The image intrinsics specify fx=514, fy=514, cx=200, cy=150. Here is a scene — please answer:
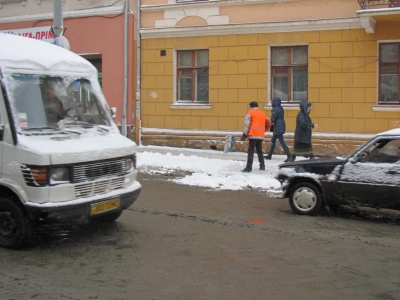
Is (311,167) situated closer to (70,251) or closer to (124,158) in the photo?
(124,158)

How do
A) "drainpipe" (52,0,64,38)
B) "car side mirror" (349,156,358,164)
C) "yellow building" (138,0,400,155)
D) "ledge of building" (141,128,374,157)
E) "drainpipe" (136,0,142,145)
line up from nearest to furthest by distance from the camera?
"car side mirror" (349,156,358,164), "drainpipe" (52,0,64,38), "yellow building" (138,0,400,155), "ledge of building" (141,128,374,157), "drainpipe" (136,0,142,145)

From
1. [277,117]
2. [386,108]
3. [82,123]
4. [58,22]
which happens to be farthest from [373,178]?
[58,22]

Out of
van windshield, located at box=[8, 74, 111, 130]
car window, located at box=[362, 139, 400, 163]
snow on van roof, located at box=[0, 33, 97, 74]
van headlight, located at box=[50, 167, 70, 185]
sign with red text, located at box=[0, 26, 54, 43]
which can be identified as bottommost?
van headlight, located at box=[50, 167, 70, 185]

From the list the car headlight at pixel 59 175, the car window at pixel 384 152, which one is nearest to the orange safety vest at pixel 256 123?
the car window at pixel 384 152

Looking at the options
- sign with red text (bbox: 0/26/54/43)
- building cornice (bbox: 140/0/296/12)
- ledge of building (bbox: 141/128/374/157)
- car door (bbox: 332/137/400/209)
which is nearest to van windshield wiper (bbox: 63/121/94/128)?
car door (bbox: 332/137/400/209)

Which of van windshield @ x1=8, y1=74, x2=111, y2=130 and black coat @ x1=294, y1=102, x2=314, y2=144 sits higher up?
van windshield @ x1=8, y1=74, x2=111, y2=130

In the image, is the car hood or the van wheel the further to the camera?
the car hood

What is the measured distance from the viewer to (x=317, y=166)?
26.2 ft

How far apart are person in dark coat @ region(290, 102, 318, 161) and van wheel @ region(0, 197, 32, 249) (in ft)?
26.2

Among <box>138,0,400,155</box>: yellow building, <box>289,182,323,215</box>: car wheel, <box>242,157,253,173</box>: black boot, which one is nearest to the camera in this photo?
<box>289,182,323,215</box>: car wheel

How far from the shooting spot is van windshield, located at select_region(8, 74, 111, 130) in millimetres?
6090

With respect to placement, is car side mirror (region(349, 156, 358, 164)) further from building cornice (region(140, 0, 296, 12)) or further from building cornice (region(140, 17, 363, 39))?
building cornice (region(140, 0, 296, 12))

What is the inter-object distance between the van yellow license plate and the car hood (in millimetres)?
3092

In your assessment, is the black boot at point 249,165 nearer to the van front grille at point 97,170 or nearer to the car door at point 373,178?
the car door at point 373,178
